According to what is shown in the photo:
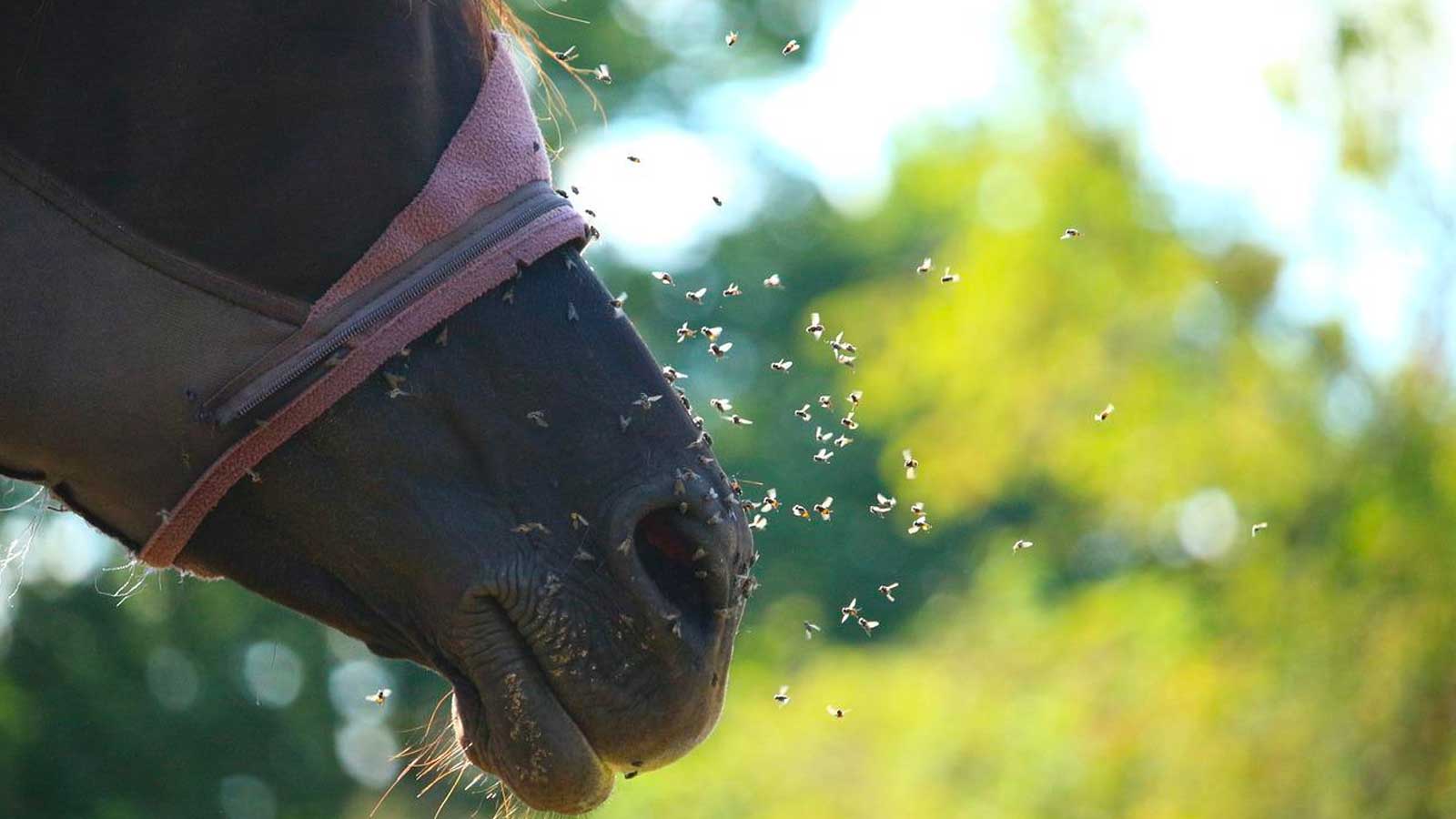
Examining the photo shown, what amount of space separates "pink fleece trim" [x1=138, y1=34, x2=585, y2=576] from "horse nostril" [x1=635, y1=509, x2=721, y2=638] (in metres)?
0.43

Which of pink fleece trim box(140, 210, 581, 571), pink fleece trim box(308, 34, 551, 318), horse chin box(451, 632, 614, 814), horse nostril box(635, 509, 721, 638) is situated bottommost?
horse chin box(451, 632, 614, 814)

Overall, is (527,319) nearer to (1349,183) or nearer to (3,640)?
(1349,183)

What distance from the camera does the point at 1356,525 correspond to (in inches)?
348

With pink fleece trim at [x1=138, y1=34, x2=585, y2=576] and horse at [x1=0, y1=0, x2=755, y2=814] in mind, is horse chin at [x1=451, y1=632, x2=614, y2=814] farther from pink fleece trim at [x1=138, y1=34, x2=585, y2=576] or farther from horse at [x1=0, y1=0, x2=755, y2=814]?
pink fleece trim at [x1=138, y1=34, x2=585, y2=576]

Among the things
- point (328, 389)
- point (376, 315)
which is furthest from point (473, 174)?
point (328, 389)

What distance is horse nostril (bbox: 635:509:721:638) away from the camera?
2432mm

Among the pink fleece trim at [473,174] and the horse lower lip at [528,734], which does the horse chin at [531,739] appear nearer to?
the horse lower lip at [528,734]

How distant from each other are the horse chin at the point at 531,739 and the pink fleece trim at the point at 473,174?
1.90 ft

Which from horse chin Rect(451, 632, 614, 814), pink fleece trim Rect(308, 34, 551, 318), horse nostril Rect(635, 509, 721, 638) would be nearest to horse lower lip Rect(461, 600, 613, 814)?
horse chin Rect(451, 632, 614, 814)

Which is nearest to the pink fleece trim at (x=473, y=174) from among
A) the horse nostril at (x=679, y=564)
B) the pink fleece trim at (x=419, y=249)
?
the pink fleece trim at (x=419, y=249)

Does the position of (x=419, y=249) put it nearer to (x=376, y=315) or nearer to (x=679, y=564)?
(x=376, y=315)

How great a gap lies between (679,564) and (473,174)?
0.65 meters

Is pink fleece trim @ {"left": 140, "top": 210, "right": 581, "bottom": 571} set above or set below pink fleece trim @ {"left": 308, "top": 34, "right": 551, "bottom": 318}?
below

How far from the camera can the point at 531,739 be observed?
7.84 feet
